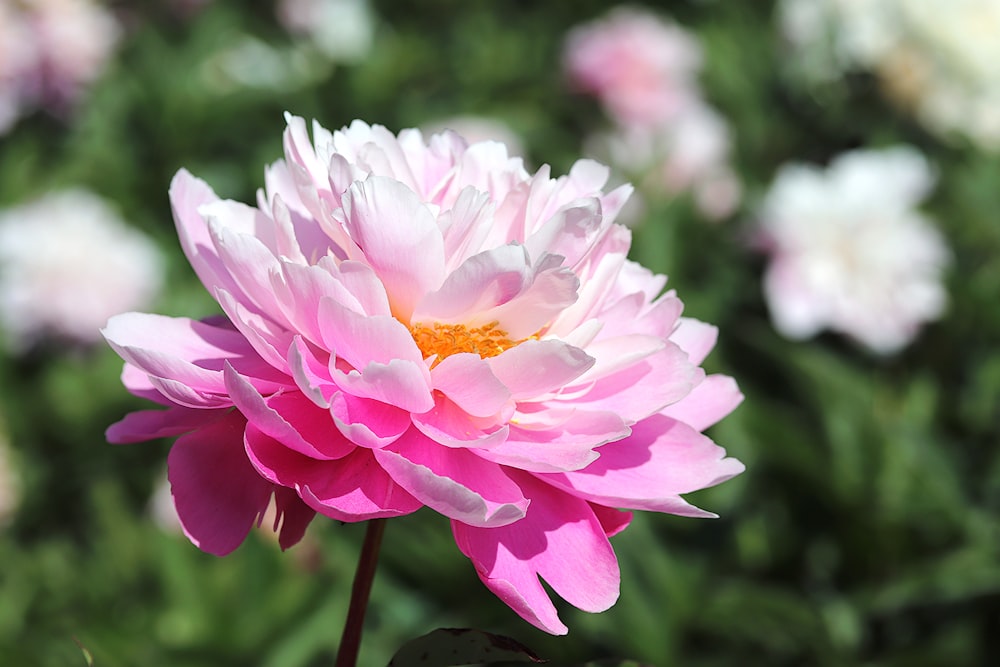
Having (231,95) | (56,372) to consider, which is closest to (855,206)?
(56,372)

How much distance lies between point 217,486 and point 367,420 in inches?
2.5

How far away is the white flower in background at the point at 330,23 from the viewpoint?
2.87m

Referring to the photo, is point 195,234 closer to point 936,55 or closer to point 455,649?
point 455,649

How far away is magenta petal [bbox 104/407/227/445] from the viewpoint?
0.41m

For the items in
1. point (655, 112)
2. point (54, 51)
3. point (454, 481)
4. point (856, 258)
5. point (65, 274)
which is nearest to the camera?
point (454, 481)

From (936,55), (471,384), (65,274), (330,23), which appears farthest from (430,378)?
(330,23)

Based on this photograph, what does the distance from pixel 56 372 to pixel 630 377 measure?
4.32 feet

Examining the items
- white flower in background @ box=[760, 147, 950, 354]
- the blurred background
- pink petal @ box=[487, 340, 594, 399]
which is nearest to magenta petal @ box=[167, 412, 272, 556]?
pink petal @ box=[487, 340, 594, 399]

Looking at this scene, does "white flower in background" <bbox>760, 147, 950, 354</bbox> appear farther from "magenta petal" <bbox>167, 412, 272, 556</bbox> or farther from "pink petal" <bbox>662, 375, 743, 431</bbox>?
"magenta petal" <bbox>167, 412, 272, 556</bbox>

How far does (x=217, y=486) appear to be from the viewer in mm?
395

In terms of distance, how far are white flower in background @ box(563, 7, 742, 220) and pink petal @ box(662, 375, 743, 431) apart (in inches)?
54.0

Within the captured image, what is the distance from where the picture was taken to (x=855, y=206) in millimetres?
1438

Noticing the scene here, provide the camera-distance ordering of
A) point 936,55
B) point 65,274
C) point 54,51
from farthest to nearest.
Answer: point 54,51 → point 936,55 → point 65,274

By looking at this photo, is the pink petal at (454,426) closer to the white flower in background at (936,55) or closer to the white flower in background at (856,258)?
the white flower in background at (856,258)
